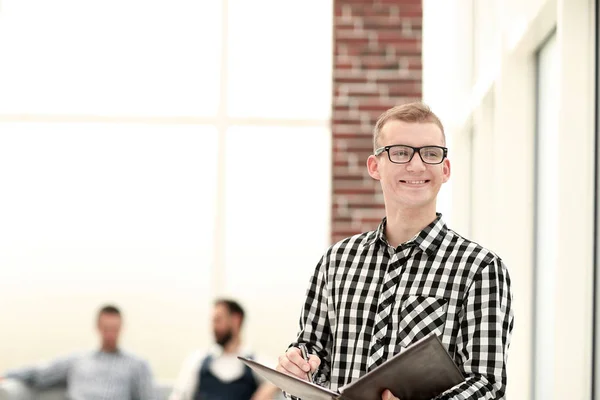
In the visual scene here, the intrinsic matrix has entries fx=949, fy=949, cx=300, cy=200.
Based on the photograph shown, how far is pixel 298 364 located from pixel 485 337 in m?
0.34

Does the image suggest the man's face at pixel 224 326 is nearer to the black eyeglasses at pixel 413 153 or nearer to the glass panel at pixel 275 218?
the glass panel at pixel 275 218

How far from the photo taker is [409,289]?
5.47 ft

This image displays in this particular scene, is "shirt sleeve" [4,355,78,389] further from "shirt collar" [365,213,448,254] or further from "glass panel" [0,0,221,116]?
"shirt collar" [365,213,448,254]

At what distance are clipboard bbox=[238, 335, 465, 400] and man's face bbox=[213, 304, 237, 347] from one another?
12.7 feet

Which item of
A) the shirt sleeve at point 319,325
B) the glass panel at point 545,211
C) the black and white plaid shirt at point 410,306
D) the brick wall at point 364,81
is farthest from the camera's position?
the brick wall at point 364,81

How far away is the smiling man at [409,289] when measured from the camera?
1.56 metres

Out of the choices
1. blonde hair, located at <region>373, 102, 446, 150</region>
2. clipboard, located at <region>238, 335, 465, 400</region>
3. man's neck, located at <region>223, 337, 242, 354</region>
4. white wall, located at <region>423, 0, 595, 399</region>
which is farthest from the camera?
man's neck, located at <region>223, 337, 242, 354</region>

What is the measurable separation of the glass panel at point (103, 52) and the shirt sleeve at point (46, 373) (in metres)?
1.84

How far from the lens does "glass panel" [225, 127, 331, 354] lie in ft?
21.9

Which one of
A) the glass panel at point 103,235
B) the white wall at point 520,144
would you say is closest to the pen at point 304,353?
the white wall at point 520,144

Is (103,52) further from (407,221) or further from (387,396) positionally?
(387,396)

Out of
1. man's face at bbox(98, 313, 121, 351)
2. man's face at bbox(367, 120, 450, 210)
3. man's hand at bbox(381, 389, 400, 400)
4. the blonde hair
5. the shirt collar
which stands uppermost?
the blonde hair

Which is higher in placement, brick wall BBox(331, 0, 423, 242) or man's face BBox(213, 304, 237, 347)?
brick wall BBox(331, 0, 423, 242)

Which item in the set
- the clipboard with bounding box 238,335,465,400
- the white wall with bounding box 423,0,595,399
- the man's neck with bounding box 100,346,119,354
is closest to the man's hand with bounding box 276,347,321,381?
the clipboard with bounding box 238,335,465,400
